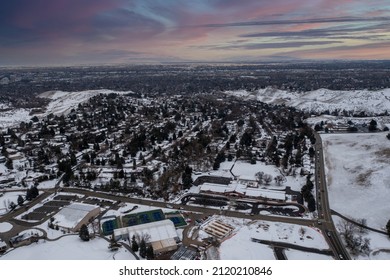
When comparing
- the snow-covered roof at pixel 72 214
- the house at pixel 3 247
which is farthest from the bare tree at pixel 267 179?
the house at pixel 3 247

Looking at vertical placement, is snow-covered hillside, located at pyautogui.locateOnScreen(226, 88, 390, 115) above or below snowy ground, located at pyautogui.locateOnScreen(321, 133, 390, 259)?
above

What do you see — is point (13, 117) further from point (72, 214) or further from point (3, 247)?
point (3, 247)

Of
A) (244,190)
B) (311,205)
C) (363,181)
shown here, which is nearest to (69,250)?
(244,190)

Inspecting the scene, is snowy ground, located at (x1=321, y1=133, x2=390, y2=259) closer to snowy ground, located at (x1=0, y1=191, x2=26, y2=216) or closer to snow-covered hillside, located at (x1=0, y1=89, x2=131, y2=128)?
snowy ground, located at (x1=0, y1=191, x2=26, y2=216)

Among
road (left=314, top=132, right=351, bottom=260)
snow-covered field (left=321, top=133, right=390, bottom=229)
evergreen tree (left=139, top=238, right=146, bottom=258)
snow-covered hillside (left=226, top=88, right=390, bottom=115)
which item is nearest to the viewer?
evergreen tree (left=139, top=238, right=146, bottom=258)

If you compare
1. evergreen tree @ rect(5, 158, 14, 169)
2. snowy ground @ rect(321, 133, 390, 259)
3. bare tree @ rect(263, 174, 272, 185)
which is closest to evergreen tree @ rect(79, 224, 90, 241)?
snowy ground @ rect(321, 133, 390, 259)

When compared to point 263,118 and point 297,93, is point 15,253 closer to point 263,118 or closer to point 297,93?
point 263,118
